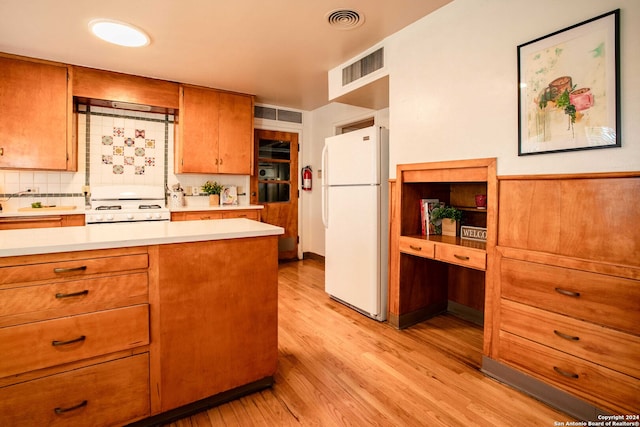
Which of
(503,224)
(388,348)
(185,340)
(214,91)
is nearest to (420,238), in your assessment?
(503,224)

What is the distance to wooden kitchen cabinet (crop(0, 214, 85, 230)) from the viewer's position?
3.01 metres

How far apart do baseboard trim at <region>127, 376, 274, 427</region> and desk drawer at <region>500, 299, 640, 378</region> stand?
5.03ft

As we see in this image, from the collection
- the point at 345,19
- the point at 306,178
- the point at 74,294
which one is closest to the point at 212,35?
the point at 345,19

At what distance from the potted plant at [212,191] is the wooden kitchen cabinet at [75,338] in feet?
10.2

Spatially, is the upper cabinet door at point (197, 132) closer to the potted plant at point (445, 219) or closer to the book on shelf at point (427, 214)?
the book on shelf at point (427, 214)

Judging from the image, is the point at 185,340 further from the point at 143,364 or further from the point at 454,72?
the point at 454,72

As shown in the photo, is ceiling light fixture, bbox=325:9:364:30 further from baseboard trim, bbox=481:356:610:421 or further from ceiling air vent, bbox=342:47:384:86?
baseboard trim, bbox=481:356:610:421

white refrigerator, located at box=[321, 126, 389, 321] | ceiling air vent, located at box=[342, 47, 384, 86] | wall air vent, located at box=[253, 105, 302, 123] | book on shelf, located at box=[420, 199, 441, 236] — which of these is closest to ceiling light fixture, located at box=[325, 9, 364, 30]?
ceiling air vent, located at box=[342, 47, 384, 86]

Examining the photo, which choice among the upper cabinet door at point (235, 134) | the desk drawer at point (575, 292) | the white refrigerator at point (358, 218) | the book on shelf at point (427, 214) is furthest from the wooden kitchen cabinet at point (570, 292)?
the upper cabinet door at point (235, 134)

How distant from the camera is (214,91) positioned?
13.8ft

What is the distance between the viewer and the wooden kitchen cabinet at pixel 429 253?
2371 mm

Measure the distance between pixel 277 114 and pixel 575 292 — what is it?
4.57m

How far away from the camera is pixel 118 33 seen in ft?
8.90

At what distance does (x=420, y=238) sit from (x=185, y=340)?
1.88 meters
